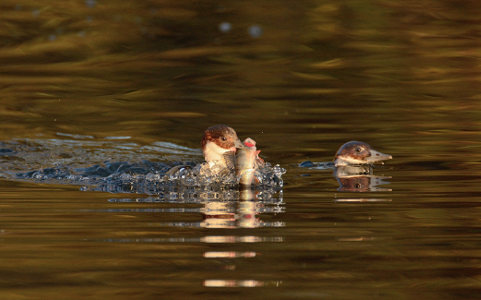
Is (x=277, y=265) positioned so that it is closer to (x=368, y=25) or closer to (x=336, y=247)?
(x=336, y=247)

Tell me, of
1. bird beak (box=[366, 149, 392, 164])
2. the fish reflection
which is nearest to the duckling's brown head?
the fish reflection

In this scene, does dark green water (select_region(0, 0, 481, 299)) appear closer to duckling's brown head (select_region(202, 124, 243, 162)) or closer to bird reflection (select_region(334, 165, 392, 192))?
bird reflection (select_region(334, 165, 392, 192))

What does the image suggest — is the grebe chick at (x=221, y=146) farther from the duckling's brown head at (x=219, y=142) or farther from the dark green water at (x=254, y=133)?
the dark green water at (x=254, y=133)

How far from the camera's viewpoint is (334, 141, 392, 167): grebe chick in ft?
40.7

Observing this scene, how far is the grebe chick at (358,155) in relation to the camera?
1240 centimetres

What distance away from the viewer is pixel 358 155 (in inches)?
492

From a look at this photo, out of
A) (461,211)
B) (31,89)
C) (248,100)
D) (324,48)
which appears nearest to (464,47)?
(324,48)

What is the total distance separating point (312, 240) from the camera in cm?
697

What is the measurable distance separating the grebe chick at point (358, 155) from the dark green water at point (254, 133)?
50 cm

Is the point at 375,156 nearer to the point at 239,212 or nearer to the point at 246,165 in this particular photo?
the point at 246,165

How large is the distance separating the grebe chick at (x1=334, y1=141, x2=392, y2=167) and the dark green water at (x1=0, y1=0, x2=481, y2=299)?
50cm

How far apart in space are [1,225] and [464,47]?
674 inches

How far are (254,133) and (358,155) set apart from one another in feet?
8.19

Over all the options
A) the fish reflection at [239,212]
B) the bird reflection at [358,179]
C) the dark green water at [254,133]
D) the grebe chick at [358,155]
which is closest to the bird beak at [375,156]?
the grebe chick at [358,155]
